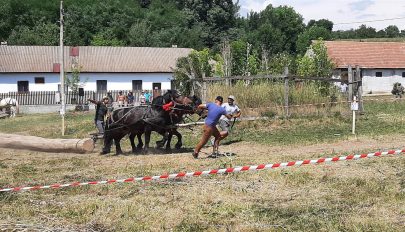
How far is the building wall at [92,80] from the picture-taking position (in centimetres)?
4916

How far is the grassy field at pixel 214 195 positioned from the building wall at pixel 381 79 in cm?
4286

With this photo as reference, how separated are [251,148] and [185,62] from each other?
16519 mm

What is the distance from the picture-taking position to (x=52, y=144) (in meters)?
16.8

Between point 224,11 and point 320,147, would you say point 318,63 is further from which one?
point 224,11

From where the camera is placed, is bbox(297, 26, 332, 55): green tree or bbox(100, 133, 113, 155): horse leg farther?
bbox(297, 26, 332, 55): green tree

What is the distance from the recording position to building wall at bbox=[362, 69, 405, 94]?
56500mm

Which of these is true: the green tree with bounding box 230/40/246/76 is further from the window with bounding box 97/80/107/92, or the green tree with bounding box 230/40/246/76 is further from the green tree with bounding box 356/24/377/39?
the green tree with bounding box 356/24/377/39

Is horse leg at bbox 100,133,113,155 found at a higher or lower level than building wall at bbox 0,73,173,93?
lower

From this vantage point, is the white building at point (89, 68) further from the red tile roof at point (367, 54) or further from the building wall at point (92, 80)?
the red tile roof at point (367, 54)

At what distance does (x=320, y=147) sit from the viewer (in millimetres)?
15500

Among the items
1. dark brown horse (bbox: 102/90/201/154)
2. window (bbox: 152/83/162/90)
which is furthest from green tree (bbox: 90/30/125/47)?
dark brown horse (bbox: 102/90/201/154)

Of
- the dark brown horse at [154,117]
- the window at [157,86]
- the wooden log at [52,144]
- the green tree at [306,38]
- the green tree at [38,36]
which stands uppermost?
the green tree at [306,38]

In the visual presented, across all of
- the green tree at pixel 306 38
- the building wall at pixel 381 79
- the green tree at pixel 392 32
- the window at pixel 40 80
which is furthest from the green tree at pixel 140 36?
the green tree at pixel 392 32

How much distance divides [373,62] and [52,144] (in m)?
47.0
